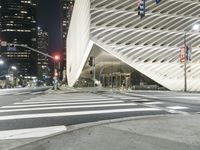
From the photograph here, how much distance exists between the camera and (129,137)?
7.16 metres

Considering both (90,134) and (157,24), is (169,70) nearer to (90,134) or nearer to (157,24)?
(157,24)

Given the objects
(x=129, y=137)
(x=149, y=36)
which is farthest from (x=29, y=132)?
(x=149, y=36)

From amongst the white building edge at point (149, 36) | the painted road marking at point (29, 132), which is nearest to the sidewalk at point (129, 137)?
the painted road marking at point (29, 132)

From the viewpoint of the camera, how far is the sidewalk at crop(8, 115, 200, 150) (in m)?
6.27

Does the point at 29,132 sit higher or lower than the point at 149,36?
lower

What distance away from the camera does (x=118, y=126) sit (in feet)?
28.5

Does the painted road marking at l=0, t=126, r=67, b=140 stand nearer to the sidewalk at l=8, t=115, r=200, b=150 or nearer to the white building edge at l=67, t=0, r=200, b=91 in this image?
the sidewalk at l=8, t=115, r=200, b=150

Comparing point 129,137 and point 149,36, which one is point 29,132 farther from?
point 149,36

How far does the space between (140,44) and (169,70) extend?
6.16m

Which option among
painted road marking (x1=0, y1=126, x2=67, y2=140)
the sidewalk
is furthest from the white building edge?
painted road marking (x1=0, y1=126, x2=67, y2=140)

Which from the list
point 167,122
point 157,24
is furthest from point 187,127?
point 157,24

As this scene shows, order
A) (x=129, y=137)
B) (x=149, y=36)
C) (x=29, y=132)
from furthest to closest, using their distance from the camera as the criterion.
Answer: (x=149, y=36), (x=29, y=132), (x=129, y=137)

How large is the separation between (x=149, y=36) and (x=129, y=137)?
4783 cm

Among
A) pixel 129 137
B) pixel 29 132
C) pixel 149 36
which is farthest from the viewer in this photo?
pixel 149 36
